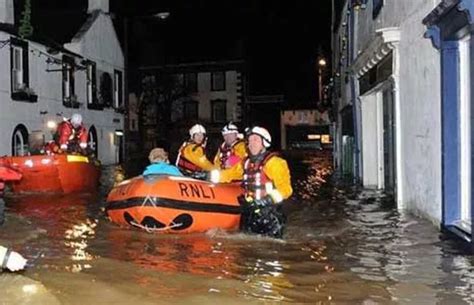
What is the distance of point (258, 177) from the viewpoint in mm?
9750

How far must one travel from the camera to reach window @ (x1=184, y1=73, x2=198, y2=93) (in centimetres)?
6212

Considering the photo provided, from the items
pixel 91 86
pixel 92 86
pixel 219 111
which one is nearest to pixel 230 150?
pixel 91 86

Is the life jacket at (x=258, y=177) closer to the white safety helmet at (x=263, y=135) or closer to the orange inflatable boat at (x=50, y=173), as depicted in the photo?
the white safety helmet at (x=263, y=135)

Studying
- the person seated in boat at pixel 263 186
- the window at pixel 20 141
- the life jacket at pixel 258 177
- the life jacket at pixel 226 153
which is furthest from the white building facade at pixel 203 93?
the life jacket at pixel 258 177

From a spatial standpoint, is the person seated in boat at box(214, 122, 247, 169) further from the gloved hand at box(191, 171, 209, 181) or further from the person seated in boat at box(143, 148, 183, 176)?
the person seated in boat at box(143, 148, 183, 176)

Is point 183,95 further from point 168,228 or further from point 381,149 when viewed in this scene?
point 168,228

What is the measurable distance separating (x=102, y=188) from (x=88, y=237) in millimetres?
9294

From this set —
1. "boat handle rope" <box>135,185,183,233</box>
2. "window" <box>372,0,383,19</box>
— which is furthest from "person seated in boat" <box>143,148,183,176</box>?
"window" <box>372,0,383,19</box>

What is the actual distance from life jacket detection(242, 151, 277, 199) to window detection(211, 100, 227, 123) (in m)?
52.2

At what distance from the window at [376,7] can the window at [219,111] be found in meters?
45.8

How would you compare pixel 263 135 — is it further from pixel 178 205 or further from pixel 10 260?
pixel 10 260

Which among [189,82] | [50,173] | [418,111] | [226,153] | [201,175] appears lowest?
[50,173]

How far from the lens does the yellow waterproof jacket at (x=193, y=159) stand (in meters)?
13.6

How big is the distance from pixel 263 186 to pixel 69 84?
23509mm
